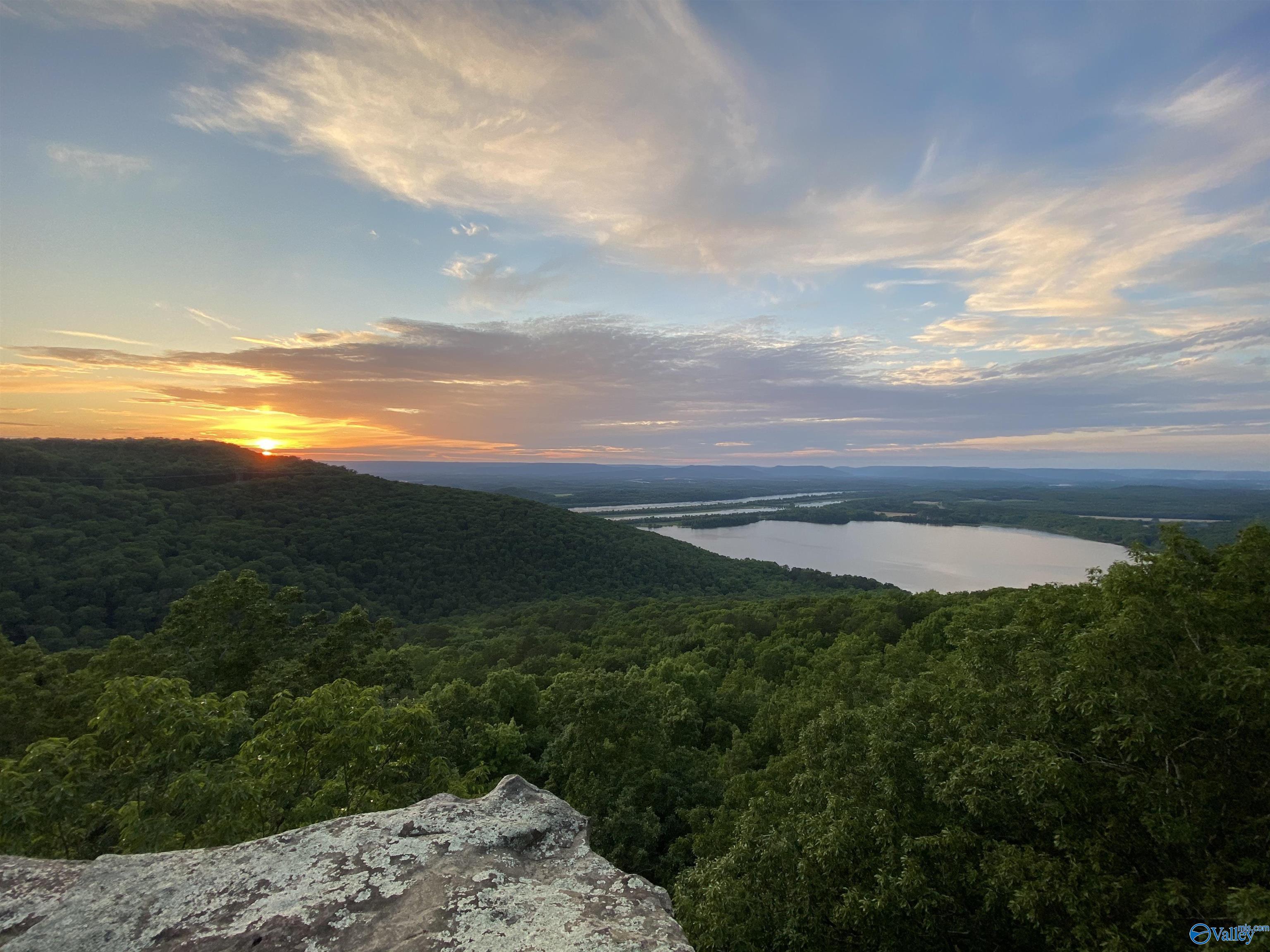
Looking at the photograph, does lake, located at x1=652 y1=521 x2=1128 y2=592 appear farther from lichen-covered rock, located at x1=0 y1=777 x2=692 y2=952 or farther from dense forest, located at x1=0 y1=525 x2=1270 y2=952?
lichen-covered rock, located at x1=0 y1=777 x2=692 y2=952

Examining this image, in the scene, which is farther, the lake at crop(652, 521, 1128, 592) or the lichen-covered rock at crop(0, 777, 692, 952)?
the lake at crop(652, 521, 1128, 592)

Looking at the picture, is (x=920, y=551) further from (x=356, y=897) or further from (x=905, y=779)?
(x=356, y=897)

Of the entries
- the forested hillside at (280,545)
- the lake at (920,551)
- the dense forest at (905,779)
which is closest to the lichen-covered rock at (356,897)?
the dense forest at (905,779)

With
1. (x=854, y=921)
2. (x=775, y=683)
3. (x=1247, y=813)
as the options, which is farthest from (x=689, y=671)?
(x=1247, y=813)

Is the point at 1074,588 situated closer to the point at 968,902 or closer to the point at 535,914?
the point at 968,902

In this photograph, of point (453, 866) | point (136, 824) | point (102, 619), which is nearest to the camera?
point (453, 866)

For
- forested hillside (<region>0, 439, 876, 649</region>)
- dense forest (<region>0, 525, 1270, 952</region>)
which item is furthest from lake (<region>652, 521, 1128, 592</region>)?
dense forest (<region>0, 525, 1270, 952</region>)
